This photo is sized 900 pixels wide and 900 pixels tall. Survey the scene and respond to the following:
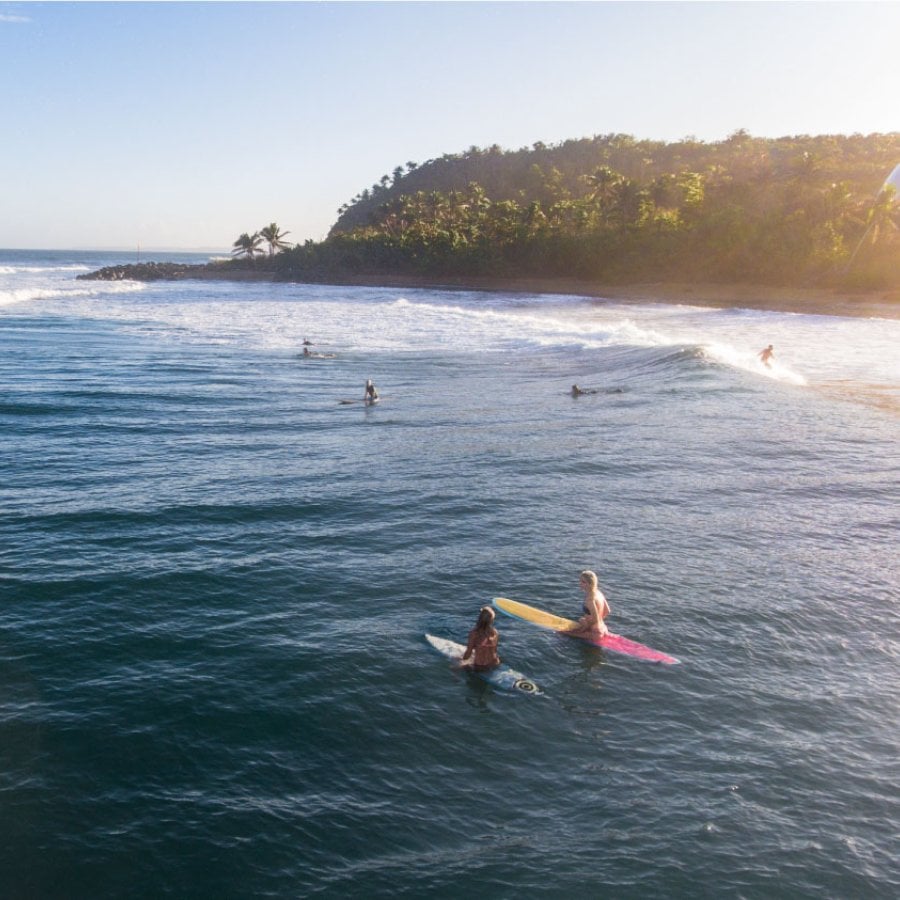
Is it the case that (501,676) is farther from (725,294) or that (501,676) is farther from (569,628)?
(725,294)

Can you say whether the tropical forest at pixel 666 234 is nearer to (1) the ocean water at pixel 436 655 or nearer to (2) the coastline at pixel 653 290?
(2) the coastline at pixel 653 290

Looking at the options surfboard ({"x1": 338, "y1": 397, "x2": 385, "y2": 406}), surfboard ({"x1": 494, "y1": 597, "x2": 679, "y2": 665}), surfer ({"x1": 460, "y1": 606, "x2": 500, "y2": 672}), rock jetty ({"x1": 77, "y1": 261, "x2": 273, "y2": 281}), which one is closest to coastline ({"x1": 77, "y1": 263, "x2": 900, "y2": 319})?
rock jetty ({"x1": 77, "y1": 261, "x2": 273, "y2": 281})

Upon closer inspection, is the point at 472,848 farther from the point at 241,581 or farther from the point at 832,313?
the point at 832,313

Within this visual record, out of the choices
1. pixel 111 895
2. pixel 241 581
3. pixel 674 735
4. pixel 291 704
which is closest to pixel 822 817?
pixel 674 735

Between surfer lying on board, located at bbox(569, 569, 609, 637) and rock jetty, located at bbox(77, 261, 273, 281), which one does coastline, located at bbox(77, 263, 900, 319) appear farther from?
surfer lying on board, located at bbox(569, 569, 609, 637)

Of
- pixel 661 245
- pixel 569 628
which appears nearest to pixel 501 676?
pixel 569 628

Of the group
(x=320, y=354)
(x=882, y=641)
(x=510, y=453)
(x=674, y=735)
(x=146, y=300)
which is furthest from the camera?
(x=146, y=300)
